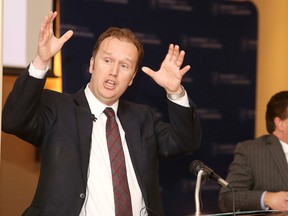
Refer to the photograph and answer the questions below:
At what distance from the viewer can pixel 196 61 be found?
208 inches

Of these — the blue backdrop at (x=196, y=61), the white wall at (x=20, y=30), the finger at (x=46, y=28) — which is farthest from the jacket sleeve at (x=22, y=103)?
the blue backdrop at (x=196, y=61)

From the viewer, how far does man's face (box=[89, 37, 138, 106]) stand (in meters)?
2.80

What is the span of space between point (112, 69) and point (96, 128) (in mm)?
303

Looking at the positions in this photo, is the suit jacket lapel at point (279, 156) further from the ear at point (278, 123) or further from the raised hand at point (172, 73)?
the raised hand at point (172, 73)

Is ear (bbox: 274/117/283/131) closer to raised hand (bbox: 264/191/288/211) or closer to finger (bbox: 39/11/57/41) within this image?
raised hand (bbox: 264/191/288/211)

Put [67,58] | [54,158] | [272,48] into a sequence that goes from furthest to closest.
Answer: [272,48] → [67,58] → [54,158]

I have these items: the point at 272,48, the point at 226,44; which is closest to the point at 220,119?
the point at 226,44

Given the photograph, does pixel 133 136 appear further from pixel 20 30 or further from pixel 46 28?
pixel 20 30

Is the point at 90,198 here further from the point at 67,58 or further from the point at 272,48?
the point at 272,48

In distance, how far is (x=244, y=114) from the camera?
5578 millimetres

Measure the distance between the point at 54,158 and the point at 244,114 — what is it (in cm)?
329

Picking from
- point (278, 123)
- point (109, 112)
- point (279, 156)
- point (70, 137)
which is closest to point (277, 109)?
point (278, 123)

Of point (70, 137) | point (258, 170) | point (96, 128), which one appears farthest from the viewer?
point (258, 170)

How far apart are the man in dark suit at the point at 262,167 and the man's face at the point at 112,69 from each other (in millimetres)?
1487
